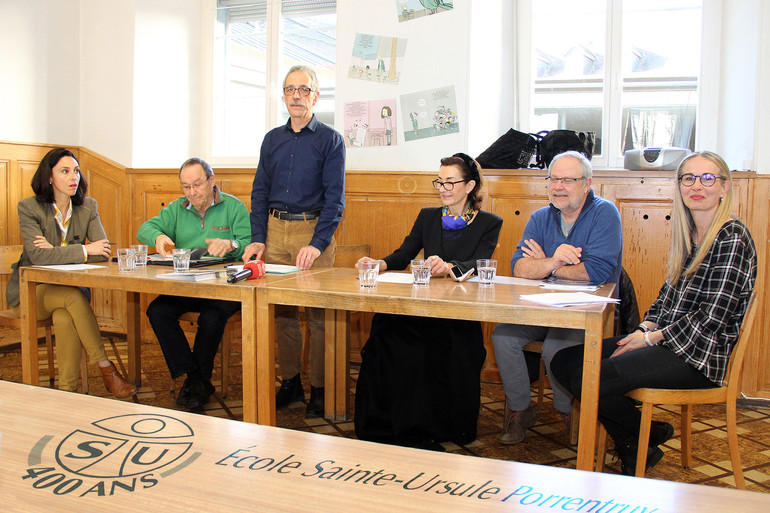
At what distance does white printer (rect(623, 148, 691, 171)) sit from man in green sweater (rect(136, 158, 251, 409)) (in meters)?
2.15

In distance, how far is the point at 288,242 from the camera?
10.2ft

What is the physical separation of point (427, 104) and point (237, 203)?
1.36m

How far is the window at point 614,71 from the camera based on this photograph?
3754mm

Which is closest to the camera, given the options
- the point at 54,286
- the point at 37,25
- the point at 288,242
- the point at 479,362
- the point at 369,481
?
the point at 369,481

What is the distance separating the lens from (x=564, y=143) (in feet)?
11.5

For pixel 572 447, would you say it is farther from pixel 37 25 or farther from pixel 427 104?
pixel 37 25

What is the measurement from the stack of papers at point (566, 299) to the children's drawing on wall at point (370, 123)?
83.6 inches

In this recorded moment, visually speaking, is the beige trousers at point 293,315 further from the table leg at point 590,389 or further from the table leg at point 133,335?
the table leg at point 590,389

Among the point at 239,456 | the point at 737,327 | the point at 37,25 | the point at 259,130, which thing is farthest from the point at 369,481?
the point at 37,25

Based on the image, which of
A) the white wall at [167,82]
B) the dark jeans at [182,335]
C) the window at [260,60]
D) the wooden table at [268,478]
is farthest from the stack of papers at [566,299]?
the white wall at [167,82]

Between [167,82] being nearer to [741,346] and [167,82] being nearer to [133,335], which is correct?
[133,335]

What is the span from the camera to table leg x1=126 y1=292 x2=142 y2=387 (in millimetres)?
3193

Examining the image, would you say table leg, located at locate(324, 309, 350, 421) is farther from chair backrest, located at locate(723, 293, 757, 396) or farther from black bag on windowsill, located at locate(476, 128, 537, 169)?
chair backrest, located at locate(723, 293, 757, 396)

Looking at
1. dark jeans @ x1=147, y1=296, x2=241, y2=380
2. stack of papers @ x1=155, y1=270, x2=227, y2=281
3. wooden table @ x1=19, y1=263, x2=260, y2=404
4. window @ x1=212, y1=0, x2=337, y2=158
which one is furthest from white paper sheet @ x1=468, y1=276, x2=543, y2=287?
window @ x1=212, y1=0, x2=337, y2=158
